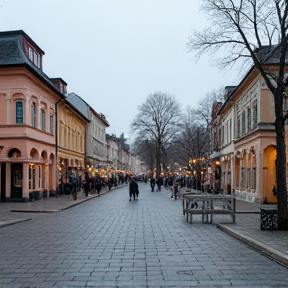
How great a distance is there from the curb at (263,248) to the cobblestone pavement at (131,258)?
0.14m

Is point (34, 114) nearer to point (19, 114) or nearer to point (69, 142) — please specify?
Answer: point (19, 114)

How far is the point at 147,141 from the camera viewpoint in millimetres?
75812

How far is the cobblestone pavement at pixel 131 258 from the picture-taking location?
744 centimetres

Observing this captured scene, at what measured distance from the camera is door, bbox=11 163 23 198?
1112 inches

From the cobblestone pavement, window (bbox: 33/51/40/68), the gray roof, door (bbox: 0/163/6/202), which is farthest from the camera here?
window (bbox: 33/51/40/68)

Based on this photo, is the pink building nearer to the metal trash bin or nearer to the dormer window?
the dormer window

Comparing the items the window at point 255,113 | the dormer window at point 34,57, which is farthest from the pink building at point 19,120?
the window at point 255,113

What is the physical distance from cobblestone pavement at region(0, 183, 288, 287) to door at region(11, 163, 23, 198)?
13.3 meters

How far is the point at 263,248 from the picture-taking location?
10.2 m

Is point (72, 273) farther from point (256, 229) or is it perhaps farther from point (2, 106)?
point (2, 106)

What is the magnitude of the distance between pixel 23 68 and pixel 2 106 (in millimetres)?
2839

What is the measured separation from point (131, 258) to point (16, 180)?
20708mm

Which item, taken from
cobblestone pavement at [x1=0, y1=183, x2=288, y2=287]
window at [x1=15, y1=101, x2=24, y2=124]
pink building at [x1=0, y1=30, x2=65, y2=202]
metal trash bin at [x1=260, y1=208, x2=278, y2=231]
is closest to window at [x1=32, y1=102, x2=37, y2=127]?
pink building at [x1=0, y1=30, x2=65, y2=202]

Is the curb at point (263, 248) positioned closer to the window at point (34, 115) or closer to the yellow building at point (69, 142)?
the window at point (34, 115)
